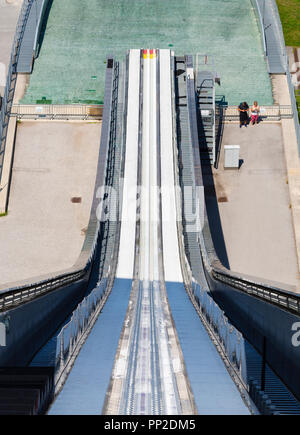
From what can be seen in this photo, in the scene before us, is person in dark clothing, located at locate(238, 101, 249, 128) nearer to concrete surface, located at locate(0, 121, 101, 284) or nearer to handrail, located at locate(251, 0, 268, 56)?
handrail, located at locate(251, 0, 268, 56)

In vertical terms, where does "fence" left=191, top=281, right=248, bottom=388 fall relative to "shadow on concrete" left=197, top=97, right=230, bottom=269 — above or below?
below

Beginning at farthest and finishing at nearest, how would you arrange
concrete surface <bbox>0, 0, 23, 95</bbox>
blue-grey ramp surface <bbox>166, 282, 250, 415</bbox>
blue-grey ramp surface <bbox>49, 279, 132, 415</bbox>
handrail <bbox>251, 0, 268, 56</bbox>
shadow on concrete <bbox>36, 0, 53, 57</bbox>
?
1. shadow on concrete <bbox>36, 0, 53, 57</bbox>
2. handrail <bbox>251, 0, 268, 56</bbox>
3. concrete surface <bbox>0, 0, 23, 95</bbox>
4. blue-grey ramp surface <bbox>166, 282, 250, 415</bbox>
5. blue-grey ramp surface <bbox>49, 279, 132, 415</bbox>

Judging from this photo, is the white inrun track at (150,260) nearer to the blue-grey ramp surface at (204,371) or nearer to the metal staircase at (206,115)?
the blue-grey ramp surface at (204,371)

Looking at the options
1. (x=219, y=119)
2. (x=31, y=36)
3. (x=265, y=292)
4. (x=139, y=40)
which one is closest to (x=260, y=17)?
(x=139, y=40)

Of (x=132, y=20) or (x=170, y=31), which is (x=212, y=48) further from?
(x=132, y=20)

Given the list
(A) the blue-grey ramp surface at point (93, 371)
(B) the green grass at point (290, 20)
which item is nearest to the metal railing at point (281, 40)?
(B) the green grass at point (290, 20)

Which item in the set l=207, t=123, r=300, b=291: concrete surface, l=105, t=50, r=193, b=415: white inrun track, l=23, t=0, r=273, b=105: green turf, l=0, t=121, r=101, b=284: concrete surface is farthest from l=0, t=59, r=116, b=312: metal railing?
l=207, t=123, r=300, b=291: concrete surface
